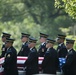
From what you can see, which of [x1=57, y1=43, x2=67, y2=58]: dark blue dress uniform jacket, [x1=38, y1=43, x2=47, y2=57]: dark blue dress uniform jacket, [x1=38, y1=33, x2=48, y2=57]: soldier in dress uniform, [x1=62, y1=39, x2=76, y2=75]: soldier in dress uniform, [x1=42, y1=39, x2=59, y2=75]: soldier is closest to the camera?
[x1=62, y1=39, x2=76, y2=75]: soldier in dress uniform

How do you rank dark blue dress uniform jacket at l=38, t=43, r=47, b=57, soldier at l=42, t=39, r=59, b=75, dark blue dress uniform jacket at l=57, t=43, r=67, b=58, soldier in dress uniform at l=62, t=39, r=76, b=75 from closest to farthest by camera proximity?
1. soldier in dress uniform at l=62, t=39, r=76, b=75
2. soldier at l=42, t=39, r=59, b=75
3. dark blue dress uniform jacket at l=57, t=43, r=67, b=58
4. dark blue dress uniform jacket at l=38, t=43, r=47, b=57

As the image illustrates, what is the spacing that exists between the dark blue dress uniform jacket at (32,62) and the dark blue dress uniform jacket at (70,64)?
0.67 metres

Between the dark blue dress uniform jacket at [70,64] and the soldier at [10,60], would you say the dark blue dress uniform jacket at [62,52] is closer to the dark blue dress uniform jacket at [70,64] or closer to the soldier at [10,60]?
the dark blue dress uniform jacket at [70,64]

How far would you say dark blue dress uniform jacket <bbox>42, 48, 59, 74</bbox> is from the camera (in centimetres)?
991

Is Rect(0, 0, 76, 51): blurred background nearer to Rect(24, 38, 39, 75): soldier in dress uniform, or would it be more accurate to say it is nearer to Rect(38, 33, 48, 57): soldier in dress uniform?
Rect(38, 33, 48, 57): soldier in dress uniform

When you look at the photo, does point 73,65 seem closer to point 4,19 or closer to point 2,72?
point 2,72

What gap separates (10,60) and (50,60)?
0.85m

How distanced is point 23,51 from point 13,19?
23495mm

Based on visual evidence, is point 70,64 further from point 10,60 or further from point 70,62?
point 10,60

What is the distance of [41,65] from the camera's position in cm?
1026

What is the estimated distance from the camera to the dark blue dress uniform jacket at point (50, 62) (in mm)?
9914

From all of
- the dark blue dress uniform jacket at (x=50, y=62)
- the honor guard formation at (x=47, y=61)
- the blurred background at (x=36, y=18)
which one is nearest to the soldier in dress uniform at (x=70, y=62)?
the honor guard formation at (x=47, y=61)

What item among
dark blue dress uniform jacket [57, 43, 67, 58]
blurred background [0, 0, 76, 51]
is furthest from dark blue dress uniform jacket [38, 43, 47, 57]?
blurred background [0, 0, 76, 51]

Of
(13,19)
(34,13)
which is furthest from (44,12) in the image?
(13,19)
